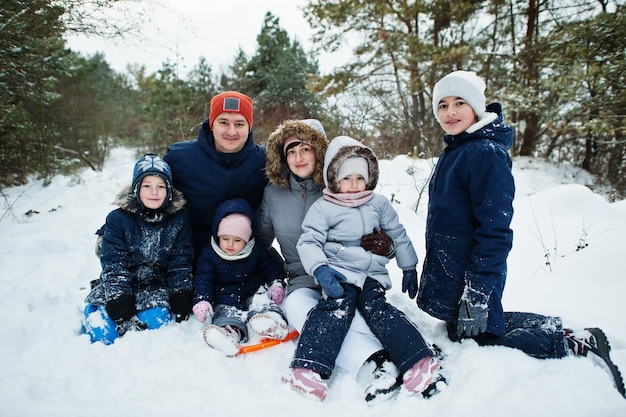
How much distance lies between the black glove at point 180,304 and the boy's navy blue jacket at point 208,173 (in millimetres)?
574

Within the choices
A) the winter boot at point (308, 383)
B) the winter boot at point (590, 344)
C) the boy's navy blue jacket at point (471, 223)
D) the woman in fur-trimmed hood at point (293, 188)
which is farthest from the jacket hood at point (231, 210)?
the winter boot at point (590, 344)

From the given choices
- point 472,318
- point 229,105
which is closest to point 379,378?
point 472,318

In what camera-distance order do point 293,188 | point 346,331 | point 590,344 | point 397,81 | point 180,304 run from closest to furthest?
1. point 590,344
2. point 346,331
3. point 180,304
4. point 293,188
5. point 397,81

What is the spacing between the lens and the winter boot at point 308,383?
5.53 ft

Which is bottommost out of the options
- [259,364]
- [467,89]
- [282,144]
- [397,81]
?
[259,364]

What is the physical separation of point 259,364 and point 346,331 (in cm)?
54

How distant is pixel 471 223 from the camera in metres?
1.88

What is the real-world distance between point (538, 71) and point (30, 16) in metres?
9.54

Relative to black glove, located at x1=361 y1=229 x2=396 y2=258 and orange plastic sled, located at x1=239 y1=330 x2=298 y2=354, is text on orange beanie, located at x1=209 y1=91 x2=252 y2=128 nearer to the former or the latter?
black glove, located at x1=361 y1=229 x2=396 y2=258

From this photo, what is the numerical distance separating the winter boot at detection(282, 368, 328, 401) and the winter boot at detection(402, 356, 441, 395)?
0.40 meters

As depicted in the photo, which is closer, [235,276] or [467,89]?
[467,89]

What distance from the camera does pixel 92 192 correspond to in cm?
739

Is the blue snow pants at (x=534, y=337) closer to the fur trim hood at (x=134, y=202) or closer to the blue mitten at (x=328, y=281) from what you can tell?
the blue mitten at (x=328, y=281)

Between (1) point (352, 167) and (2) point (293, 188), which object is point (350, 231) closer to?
(1) point (352, 167)
